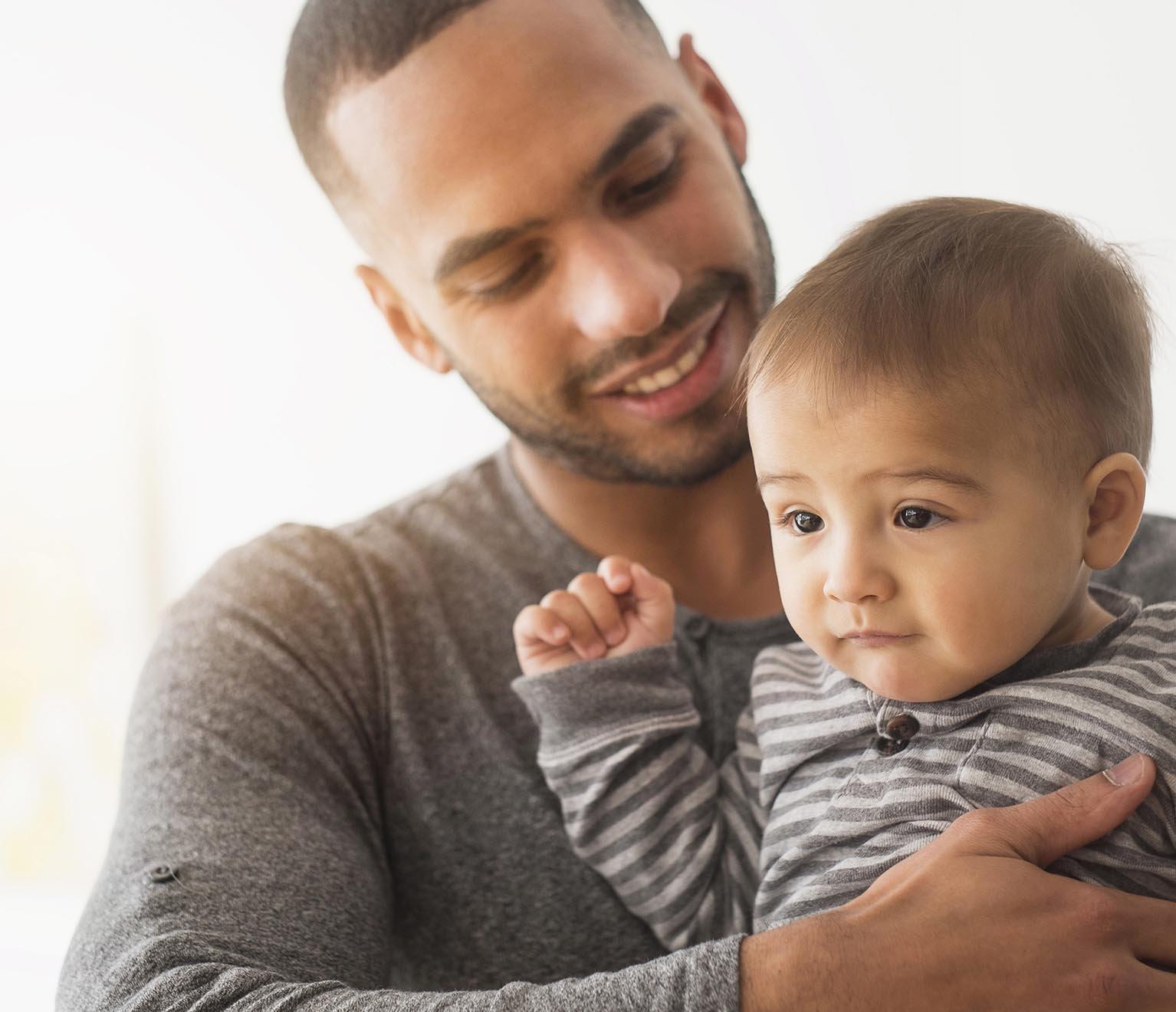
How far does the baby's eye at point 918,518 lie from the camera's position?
104 centimetres

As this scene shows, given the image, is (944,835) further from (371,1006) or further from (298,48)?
(298,48)

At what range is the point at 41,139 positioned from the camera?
131 inches

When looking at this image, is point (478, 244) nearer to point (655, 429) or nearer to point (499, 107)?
point (499, 107)

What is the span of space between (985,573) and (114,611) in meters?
2.97

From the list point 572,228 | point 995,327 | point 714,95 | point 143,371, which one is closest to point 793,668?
point 995,327

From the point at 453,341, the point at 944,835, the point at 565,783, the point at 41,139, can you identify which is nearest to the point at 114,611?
the point at 41,139

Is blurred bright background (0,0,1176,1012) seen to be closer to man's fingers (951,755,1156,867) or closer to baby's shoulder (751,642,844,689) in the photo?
baby's shoulder (751,642,844,689)

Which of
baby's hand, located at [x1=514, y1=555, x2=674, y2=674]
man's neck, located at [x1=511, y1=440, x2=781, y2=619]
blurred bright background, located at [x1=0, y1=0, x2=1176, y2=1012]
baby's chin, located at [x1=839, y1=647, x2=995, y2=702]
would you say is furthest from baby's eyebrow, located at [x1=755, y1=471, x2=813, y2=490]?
blurred bright background, located at [x1=0, y1=0, x2=1176, y2=1012]

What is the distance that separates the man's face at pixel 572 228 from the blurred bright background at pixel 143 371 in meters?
1.58

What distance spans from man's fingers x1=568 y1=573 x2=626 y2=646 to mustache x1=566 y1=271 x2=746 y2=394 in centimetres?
29

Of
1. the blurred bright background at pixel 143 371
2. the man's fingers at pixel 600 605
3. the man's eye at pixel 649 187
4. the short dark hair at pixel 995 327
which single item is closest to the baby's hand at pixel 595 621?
the man's fingers at pixel 600 605

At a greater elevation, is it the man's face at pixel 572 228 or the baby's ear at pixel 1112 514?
the man's face at pixel 572 228

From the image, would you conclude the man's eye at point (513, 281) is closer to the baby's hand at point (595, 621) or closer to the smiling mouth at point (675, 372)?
the smiling mouth at point (675, 372)

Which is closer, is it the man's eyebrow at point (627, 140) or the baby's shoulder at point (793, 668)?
the baby's shoulder at point (793, 668)
